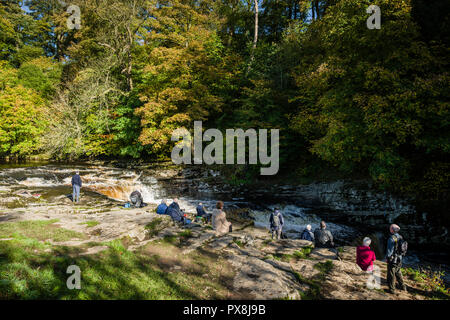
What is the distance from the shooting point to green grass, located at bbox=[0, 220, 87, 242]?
5.26 m

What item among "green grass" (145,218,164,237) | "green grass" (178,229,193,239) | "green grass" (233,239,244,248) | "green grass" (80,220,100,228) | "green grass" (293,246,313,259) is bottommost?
"green grass" (293,246,313,259)

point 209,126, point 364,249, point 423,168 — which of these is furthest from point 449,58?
point 209,126

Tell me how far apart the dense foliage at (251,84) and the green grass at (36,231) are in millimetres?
12273

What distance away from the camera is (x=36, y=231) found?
223 inches

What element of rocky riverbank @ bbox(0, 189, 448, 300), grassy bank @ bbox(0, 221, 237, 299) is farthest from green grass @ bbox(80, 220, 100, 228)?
grassy bank @ bbox(0, 221, 237, 299)

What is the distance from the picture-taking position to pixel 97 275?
154 inches

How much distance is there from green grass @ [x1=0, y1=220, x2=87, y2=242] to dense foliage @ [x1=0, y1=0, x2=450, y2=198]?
12273mm

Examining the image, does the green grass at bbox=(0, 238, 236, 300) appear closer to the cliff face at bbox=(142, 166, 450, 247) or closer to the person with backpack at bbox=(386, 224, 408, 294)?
the person with backpack at bbox=(386, 224, 408, 294)

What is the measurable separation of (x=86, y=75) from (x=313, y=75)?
24.5m

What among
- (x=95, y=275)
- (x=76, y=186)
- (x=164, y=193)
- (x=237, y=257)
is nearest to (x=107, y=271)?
(x=95, y=275)

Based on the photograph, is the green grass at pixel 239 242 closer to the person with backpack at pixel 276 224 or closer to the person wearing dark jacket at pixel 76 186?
the person with backpack at pixel 276 224
